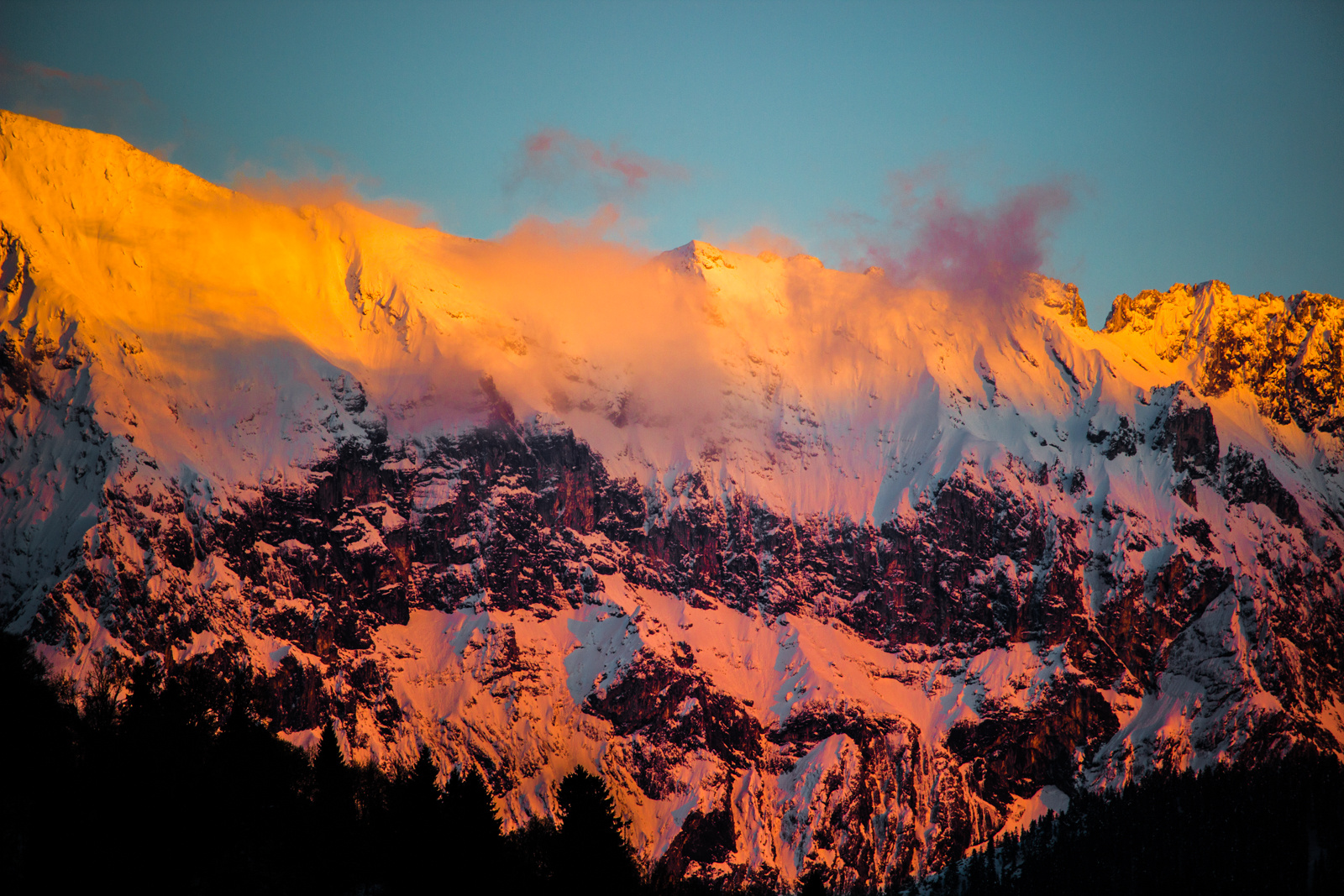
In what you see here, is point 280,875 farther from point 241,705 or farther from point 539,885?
point 241,705

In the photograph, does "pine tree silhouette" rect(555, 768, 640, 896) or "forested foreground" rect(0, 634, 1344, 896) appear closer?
"forested foreground" rect(0, 634, 1344, 896)

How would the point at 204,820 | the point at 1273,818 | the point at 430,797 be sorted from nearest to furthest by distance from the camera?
1. the point at 204,820
2. the point at 430,797
3. the point at 1273,818

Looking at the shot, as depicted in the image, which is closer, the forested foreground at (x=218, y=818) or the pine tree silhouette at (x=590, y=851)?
the forested foreground at (x=218, y=818)

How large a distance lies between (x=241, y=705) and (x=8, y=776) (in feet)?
89.9

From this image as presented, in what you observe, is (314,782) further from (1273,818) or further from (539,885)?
(1273,818)

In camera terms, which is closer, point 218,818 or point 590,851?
point 218,818

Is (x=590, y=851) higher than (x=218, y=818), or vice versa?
(x=218, y=818)

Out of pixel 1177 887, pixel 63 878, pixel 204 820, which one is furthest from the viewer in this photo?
pixel 1177 887

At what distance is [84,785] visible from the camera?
6519 centimetres

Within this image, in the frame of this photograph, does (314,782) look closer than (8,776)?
No

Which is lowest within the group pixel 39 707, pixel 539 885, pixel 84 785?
pixel 539 885

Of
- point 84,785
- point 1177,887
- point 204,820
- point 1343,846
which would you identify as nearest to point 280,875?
point 204,820

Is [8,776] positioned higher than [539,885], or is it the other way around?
[8,776]

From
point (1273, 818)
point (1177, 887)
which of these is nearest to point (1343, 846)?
point (1273, 818)
